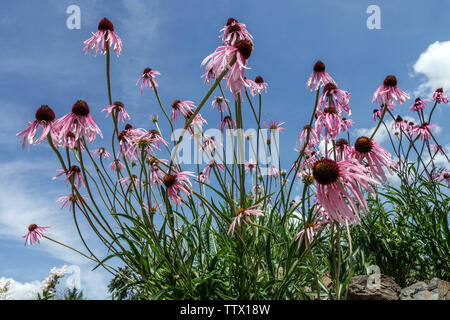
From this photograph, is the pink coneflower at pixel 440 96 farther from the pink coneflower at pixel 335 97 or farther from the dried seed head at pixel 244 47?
the dried seed head at pixel 244 47

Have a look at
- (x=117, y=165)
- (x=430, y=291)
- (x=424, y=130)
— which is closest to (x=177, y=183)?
(x=117, y=165)

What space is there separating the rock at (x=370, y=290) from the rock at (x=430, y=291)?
0.13m

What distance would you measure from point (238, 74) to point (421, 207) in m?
3.69

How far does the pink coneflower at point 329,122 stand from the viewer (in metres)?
2.52

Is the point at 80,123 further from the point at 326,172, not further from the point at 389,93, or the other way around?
the point at 389,93

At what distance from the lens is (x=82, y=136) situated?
2.38 meters

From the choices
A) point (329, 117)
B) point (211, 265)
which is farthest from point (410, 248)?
point (211, 265)

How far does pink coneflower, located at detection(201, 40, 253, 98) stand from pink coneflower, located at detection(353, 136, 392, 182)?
2.69 ft

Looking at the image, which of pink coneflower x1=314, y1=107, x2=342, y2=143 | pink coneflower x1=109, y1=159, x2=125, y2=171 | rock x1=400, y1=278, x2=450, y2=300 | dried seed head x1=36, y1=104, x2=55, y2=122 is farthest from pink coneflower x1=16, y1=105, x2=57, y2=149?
rock x1=400, y1=278, x2=450, y2=300

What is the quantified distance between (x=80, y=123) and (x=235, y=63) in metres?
1.23

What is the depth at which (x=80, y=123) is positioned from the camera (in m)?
2.32
